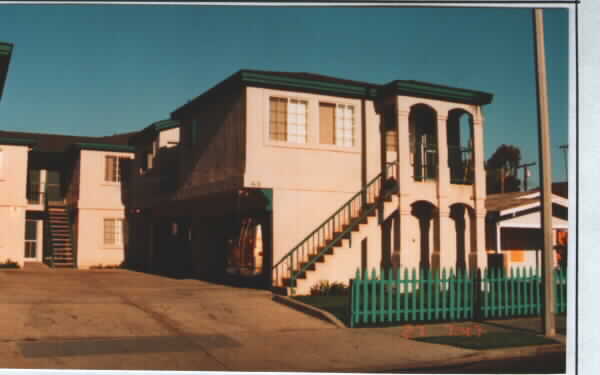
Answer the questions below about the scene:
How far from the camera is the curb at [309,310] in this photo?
42.9 feet

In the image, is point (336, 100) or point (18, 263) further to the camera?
point (18, 263)

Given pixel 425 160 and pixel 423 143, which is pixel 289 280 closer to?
pixel 425 160

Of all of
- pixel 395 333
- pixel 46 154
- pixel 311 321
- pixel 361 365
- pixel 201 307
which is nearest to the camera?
pixel 361 365

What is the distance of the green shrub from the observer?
1688cm

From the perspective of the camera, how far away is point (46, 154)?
33281mm

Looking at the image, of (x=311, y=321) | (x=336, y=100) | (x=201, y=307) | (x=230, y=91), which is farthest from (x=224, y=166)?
(x=311, y=321)

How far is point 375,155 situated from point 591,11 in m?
9.62

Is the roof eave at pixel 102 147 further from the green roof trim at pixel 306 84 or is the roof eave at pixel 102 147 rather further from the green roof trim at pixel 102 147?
the green roof trim at pixel 306 84

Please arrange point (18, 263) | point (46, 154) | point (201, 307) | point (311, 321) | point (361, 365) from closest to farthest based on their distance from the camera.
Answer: point (361, 365)
point (311, 321)
point (201, 307)
point (18, 263)
point (46, 154)

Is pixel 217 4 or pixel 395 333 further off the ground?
pixel 217 4

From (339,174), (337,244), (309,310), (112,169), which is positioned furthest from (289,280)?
(112,169)

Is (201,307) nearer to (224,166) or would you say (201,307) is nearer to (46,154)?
(224,166)

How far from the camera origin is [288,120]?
1823cm

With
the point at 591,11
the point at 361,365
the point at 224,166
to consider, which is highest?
the point at 591,11
